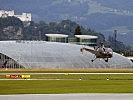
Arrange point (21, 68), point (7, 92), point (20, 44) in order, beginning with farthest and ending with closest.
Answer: point (20, 44) → point (21, 68) → point (7, 92)

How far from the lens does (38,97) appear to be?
45.2m

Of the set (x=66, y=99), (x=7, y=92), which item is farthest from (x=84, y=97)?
(x=7, y=92)

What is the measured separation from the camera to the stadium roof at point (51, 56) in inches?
5005

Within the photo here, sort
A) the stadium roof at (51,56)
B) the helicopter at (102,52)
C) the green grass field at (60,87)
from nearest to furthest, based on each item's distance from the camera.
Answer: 1. the green grass field at (60,87)
2. the helicopter at (102,52)
3. the stadium roof at (51,56)

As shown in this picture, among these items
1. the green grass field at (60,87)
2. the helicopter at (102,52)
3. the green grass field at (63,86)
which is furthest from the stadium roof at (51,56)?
the green grass field at (60,87)

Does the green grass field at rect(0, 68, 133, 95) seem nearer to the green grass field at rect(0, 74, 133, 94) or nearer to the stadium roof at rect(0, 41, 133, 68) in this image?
the green grass field at rect(0, 74, 133, 94)

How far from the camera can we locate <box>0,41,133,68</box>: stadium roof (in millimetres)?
127125

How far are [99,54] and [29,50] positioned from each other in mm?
17076

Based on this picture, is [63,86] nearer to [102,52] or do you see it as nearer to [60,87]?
[60,87]

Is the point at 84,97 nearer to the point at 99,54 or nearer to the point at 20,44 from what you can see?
the point at 99,54

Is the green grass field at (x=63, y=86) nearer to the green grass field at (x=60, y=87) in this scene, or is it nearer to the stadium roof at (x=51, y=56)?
the green grass field at (x=60, y=87)

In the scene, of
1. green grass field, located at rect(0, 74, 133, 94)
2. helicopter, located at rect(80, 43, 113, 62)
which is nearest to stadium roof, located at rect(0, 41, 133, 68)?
helicopter, located at rect(80, 43, 113, 62)

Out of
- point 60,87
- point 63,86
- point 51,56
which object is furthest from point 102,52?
point 60,87

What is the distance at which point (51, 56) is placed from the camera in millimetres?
132500
